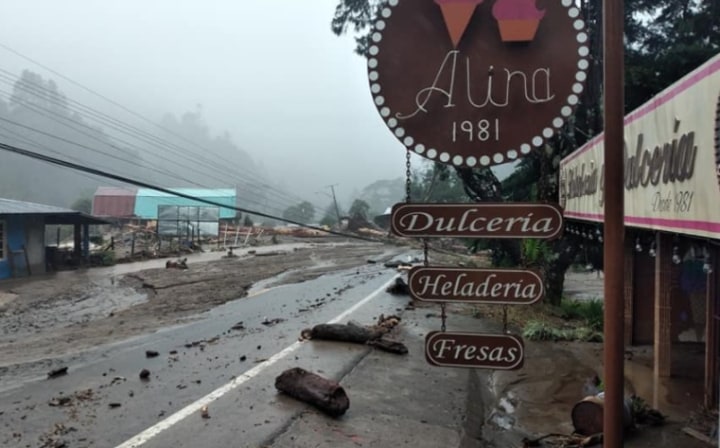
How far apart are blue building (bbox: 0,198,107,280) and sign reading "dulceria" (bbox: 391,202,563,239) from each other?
25.8 m

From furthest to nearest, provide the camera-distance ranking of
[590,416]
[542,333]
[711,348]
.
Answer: [542,333]
[711,348]
[590,416]

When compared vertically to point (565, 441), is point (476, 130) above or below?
above

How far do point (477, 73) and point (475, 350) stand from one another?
142 centimetres

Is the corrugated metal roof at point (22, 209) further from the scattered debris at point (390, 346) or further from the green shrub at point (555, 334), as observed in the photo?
the green shrub at point (555, 334)

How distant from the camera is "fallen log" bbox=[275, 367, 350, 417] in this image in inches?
245

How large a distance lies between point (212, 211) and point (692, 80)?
46.7 m

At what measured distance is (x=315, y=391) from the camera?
6371 millimetres

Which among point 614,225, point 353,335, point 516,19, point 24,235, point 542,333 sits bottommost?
point 542,333

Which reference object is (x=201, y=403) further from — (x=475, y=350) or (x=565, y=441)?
(x=475, y=350)

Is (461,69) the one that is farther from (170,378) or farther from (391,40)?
(170,378)

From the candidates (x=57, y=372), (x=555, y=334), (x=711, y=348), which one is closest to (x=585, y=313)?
(x=555, y=334)

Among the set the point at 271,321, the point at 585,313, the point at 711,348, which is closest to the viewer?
the point at 711,348

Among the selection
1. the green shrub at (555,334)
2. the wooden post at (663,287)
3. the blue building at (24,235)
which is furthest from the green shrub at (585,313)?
the blue building at (24,235)

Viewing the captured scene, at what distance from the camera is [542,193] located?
46.9 feet
